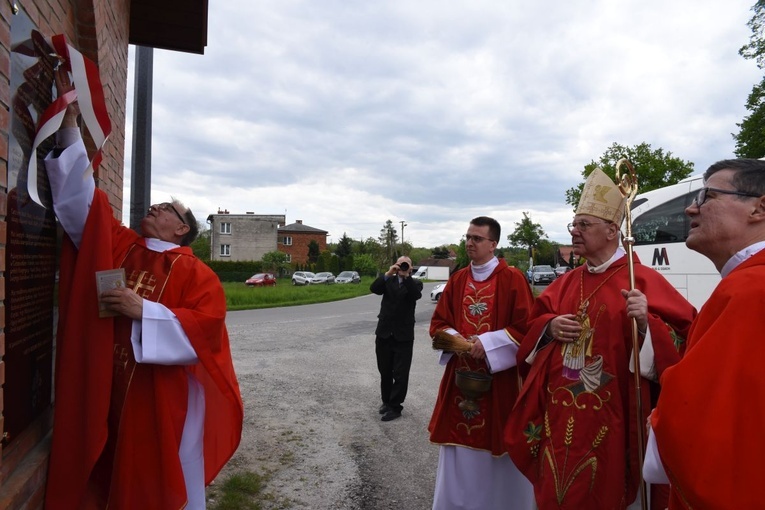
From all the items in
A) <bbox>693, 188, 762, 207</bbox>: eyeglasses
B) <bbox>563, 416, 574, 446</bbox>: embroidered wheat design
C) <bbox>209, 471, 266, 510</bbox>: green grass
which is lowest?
<bbox>209, 471, 266, 510</bbox>: green grass

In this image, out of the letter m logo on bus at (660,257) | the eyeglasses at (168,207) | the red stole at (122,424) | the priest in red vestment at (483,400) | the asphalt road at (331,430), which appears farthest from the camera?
the letter m logo on bus at (660,257)

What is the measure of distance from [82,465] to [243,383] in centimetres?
558

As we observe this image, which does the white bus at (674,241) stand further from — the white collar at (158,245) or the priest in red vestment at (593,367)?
the white collar at (158,245)

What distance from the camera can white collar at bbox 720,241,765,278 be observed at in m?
1.68

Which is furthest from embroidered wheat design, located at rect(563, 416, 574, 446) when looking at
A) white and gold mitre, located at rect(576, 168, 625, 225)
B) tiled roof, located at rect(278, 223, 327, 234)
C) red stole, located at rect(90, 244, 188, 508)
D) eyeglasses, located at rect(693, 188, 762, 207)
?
tiled roof, located at rect(278, 223, 327, 234)

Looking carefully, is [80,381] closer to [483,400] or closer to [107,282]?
[107,282]

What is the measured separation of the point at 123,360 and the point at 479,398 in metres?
2.32

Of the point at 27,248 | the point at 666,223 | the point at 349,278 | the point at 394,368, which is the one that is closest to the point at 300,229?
the point at 349,278

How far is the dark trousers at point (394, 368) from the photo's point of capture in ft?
20.2

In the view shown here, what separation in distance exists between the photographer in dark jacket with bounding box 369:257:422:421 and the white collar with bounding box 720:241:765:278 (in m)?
4.42

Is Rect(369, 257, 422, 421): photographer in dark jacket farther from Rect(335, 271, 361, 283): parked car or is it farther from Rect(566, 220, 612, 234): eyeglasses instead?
Rect(335, 271, 361, 283): parked car

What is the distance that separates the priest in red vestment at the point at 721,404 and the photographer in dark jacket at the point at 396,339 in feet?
15.2

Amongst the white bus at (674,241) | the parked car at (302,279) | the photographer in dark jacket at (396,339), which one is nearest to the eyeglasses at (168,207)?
the photographer in dark jacket at (396,339)

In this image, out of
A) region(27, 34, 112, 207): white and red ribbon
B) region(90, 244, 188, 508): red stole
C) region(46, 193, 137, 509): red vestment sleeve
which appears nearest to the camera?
region(27, 34, 112, 207): white and red ribbon
